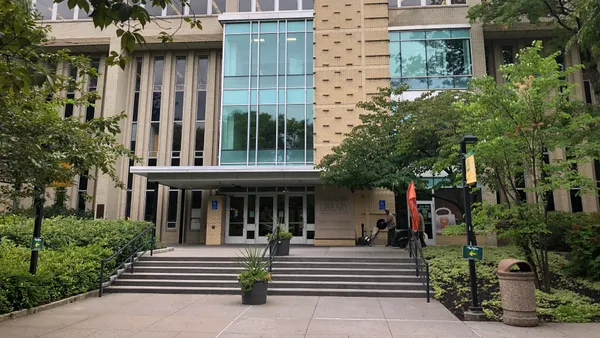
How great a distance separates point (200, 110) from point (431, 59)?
13.7m

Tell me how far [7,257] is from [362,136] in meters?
11.8

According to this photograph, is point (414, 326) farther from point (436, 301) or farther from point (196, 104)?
point (196, 104)

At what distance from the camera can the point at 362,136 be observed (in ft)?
53.6

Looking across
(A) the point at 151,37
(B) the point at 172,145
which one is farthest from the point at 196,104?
(A) the point at 151,37

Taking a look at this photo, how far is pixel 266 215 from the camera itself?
22.0 metres

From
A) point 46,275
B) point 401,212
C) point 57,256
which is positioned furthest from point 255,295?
point 401,212

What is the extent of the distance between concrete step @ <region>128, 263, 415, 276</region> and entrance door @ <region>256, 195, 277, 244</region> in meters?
8.99

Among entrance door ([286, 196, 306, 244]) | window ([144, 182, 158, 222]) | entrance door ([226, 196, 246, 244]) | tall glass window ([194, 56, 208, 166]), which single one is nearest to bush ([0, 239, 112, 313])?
entrance door ([226, 196, 246, 244])

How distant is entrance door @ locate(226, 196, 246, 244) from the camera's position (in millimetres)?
Answer: 21922

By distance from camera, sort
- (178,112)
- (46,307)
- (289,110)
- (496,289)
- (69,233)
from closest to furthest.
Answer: (46,307) → (496,289) → (69,233) → (289,110) → (178,112)

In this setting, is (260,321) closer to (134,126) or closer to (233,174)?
(233,174)

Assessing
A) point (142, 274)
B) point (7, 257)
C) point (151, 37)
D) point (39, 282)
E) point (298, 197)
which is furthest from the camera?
point (151, 37)

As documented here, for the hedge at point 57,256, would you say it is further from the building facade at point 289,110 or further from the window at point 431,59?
the window at point 431,59

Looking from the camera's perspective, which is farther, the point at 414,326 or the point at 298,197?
the point at 298,197
